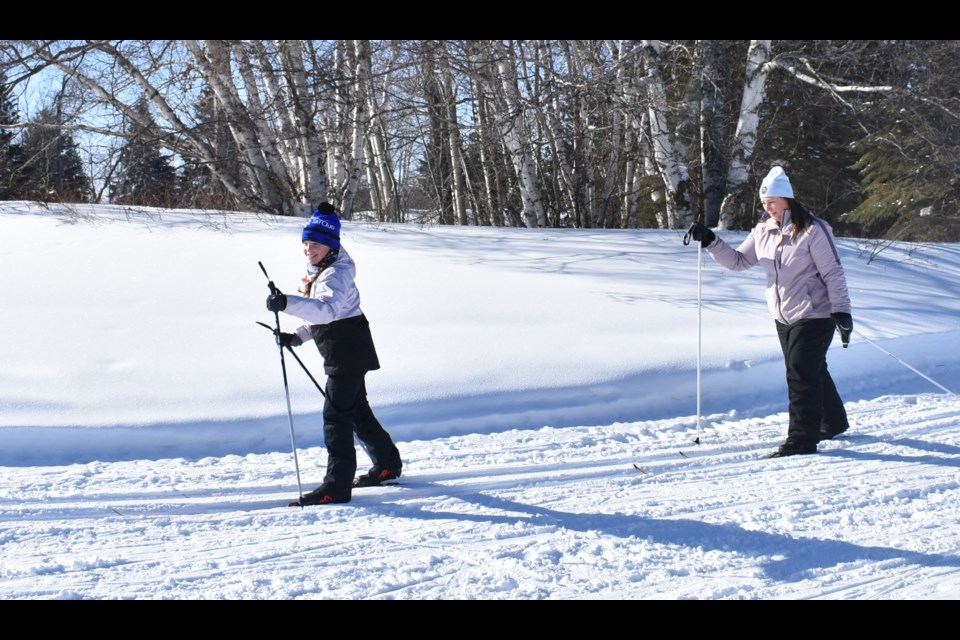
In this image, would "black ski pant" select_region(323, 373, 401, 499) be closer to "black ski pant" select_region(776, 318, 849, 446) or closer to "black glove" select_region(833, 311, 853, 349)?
"black ski pant" select_region(776, 318, 849, 446)

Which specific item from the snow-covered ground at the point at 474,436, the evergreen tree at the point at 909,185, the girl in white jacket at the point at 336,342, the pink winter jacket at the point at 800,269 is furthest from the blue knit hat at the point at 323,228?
the evergreen tree at the point at 909,185

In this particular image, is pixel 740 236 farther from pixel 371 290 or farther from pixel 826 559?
pixel 826 559

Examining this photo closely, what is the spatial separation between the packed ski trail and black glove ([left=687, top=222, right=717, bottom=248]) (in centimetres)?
128

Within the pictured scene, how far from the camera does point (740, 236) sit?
11203 mm

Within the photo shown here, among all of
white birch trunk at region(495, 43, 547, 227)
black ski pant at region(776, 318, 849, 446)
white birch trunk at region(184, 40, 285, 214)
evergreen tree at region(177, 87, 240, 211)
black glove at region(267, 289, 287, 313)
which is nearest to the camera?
black glove at region(267, 289, 287, 313)

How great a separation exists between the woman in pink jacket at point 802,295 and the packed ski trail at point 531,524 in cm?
26

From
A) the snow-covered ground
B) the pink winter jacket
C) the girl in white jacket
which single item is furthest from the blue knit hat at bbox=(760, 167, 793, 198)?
the girl in white jacket

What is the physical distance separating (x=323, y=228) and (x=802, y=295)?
293cm

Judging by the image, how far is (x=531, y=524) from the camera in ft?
13.1

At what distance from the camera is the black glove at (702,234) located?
505 cm

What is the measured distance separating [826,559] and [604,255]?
6.59 m

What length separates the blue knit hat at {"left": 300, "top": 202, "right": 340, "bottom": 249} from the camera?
4.19m

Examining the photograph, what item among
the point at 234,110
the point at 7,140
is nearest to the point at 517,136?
the point at 234,110

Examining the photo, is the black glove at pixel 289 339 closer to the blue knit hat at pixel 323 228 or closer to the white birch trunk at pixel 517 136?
the blue knit hat at pixel 323 228
